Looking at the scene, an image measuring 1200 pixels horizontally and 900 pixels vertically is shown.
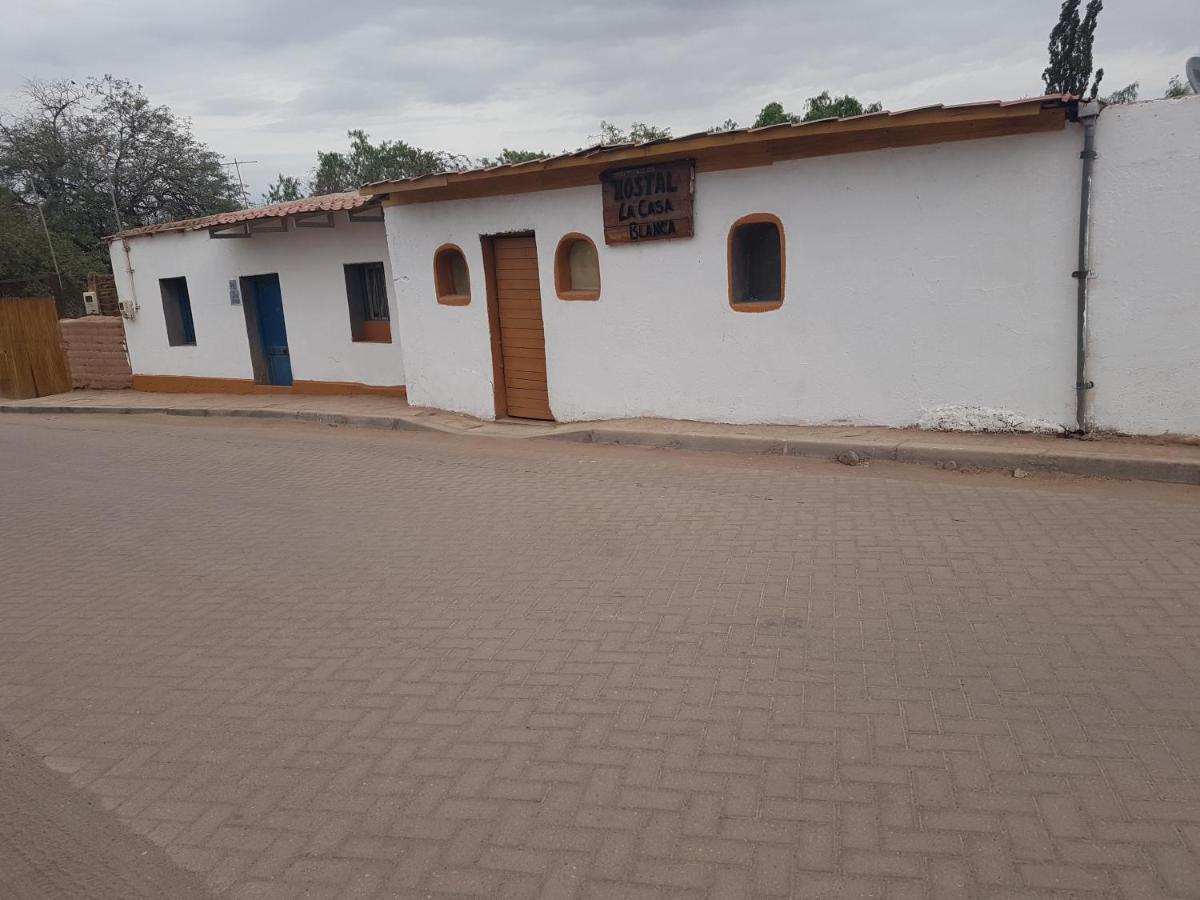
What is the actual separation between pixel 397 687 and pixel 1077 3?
3547 centimetres

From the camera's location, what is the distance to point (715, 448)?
357 inches

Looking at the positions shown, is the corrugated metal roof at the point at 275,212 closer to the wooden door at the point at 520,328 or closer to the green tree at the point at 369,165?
the wooden door at the point at 520,328

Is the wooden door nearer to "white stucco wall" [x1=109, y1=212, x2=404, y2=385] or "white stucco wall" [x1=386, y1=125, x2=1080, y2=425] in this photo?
"white stucco wall" [x1=386, y1=125, x2=1080, y2=425]

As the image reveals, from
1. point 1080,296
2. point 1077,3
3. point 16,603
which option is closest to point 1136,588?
point 1080,296

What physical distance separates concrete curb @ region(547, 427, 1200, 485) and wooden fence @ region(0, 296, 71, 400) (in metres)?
14.8

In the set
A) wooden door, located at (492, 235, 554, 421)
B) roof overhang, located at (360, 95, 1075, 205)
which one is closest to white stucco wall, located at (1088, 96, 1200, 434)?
roof overhang, located at (360, 95, 1075, 205)

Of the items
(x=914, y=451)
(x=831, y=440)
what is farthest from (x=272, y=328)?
(x=914, y=451)

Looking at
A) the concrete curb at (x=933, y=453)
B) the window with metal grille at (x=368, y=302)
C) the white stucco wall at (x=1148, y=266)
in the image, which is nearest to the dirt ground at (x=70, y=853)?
the concrete curb at (x=933, y=453)

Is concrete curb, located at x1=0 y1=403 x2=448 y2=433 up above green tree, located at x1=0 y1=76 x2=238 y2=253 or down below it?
below

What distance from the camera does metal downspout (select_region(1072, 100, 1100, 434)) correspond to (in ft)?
23.2

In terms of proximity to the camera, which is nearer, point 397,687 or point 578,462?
point 397,687

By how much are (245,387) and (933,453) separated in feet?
42.1

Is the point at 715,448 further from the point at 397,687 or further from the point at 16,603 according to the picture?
the point at 16,603

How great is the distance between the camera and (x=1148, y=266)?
7.11 meters
